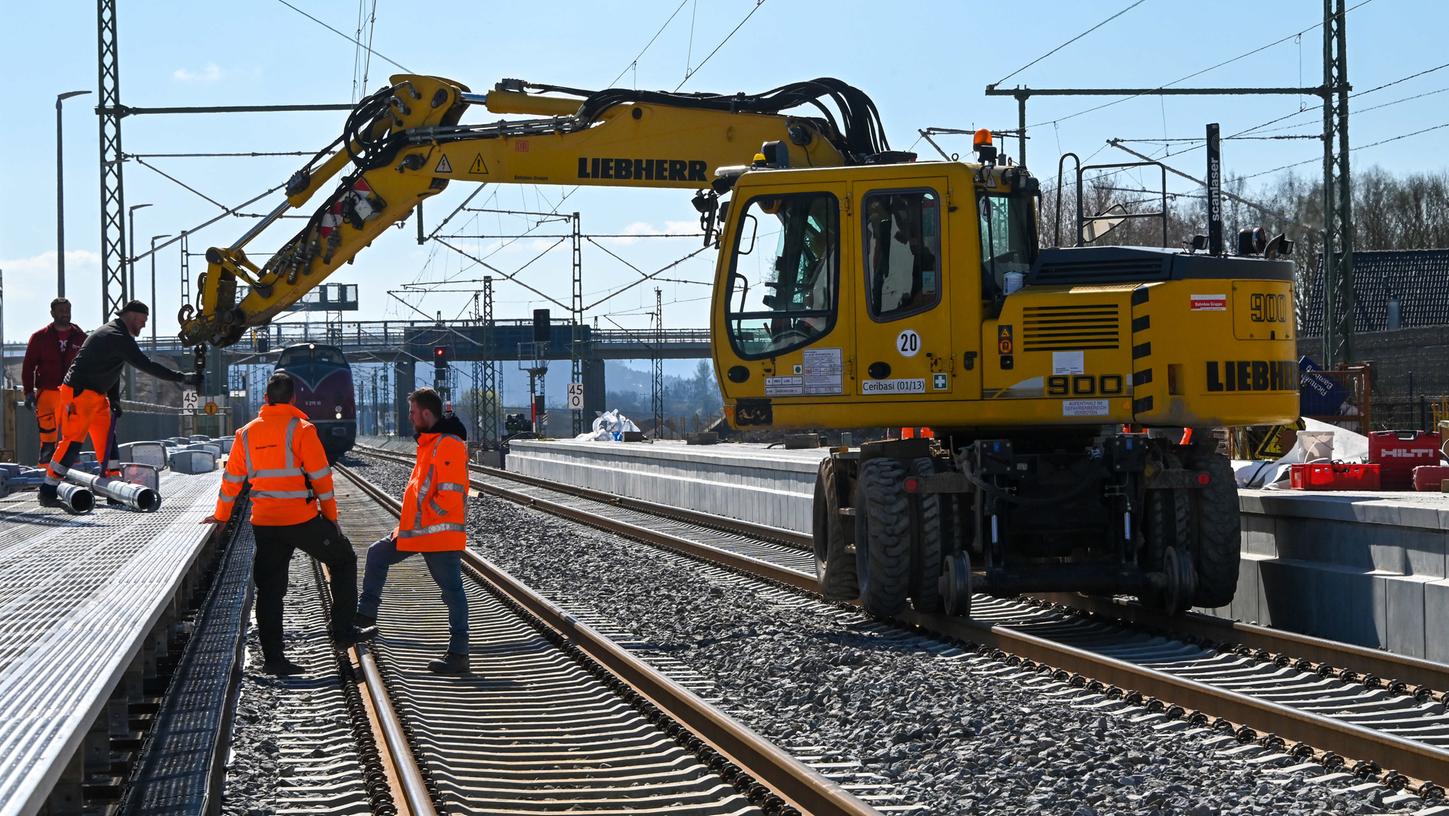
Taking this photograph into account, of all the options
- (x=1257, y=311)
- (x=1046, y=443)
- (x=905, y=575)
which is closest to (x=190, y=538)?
(x=905, y=575)

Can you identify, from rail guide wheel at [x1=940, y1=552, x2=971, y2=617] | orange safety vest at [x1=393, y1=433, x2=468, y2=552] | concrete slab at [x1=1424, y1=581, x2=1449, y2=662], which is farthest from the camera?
rail guide wheel at [x1=940, y1=552, x2=971, y2=617]

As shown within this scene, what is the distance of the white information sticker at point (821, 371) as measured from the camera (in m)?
12.4

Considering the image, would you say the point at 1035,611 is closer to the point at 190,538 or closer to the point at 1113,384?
the point at 1113,384

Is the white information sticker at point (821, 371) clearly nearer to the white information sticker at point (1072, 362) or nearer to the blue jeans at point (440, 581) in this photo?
the white information sticker at point (1072, 362)

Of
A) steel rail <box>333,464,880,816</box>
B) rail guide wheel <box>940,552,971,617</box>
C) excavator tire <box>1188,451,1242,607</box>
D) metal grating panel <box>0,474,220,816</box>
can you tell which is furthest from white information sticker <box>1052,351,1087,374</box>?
metal grating panel <box>0,474,220,816</box>

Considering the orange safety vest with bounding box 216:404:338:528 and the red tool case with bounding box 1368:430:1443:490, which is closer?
the orange safety vest with bounding box 216:404:338:528

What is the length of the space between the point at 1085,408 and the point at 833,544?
2.45 meters

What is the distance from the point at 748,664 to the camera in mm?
10523

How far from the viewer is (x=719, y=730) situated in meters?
8.08

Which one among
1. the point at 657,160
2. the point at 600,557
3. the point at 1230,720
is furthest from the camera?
the point at 600,557

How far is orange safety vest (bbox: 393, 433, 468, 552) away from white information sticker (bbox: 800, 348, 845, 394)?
2.84 metres

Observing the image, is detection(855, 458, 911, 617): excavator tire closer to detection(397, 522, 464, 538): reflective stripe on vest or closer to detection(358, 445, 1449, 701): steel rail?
detection(358, 445, 1449, 701): steel rail

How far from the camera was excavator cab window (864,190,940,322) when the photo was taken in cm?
1224

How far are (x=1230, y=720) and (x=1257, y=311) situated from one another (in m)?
4.33
